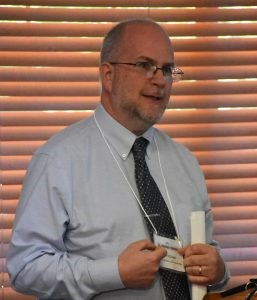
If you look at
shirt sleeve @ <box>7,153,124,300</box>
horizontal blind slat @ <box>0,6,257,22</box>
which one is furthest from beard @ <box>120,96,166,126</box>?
horizontal blind slat @ <box>0,6,257,22</box>

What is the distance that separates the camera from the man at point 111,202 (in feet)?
5.33

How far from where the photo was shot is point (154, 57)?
5.89ft

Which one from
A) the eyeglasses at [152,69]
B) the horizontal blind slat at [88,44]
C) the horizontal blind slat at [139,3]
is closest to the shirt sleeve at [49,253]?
the eyeglasses at [152,69]

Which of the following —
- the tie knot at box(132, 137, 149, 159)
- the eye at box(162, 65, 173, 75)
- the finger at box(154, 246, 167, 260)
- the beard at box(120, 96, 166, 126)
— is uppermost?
the eye at box(162, 65, 173, 75)

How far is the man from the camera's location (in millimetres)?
1625

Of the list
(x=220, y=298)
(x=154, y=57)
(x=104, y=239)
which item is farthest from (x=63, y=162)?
(x=220, y=298)

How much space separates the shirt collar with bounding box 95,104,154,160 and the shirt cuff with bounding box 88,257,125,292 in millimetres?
338

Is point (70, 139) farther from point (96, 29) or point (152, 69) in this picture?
point (96, 29)

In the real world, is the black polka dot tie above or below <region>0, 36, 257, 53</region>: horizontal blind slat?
below

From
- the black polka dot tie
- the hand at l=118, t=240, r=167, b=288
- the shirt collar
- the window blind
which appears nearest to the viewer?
the hand at l=118, t=240, r=167, b=288

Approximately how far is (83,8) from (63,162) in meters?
0.87

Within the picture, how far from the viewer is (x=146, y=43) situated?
1.81 metres

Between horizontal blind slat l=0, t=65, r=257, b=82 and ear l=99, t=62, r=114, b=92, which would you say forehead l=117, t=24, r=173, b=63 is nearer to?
ear l=99, t=62, r=114, b=92

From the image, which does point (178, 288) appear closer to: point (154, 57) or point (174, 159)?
point (174, 159)
